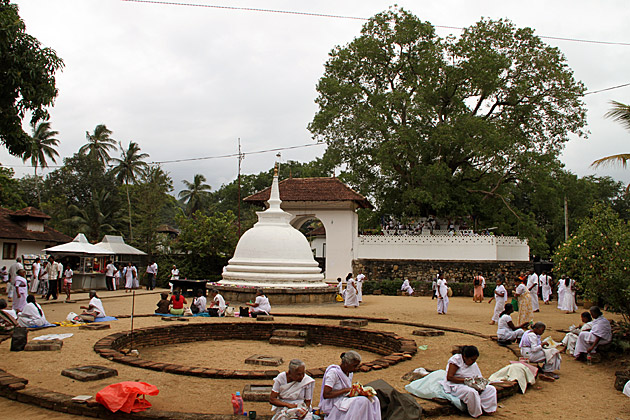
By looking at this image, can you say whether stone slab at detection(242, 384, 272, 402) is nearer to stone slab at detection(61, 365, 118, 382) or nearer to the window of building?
stone slab at detection(61, 365, 118, 382)

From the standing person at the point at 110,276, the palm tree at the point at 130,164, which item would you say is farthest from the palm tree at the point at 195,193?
the standing person at the point at 110,276

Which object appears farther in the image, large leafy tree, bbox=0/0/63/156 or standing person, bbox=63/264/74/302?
standing person, bbox=63/264/74/302

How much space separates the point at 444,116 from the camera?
2995cm

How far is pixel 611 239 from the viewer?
386 inches

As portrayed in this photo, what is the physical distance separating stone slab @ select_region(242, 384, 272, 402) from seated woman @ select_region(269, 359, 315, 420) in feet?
2.27

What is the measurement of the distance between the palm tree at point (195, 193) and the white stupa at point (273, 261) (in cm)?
3141

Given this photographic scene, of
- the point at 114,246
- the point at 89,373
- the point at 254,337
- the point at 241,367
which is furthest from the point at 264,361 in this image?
the point at 114,246

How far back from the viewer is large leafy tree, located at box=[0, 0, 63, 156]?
1054cm

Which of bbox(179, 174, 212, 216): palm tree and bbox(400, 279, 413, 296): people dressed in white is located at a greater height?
bbox(179, 174, 212, 216): palm tree

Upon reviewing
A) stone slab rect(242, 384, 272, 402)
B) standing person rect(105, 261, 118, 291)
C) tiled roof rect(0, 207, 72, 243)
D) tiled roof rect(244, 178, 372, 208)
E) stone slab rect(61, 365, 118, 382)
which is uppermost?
tiled roof rect(244, 178, 372, 208)

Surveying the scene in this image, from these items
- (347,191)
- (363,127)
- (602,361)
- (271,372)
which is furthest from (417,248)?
(271,372)

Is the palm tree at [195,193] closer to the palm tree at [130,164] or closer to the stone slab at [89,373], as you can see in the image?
the palm tree at [130,164]

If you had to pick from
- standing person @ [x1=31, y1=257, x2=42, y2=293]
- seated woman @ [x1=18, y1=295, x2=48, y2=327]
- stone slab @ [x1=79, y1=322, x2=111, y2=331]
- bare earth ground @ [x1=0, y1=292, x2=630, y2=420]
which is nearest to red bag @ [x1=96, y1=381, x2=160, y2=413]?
bare earth ground @ [x1=0, y1=292, x2=630, y2=420]

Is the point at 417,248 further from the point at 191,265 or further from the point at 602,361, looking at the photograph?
the point at 602,361
